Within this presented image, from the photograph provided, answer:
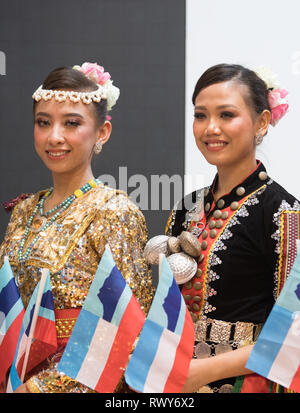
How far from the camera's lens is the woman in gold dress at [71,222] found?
1.79 meters

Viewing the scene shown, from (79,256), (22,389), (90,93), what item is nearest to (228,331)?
(79,256)

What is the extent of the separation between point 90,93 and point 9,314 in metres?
0.73

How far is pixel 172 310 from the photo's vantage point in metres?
1.60

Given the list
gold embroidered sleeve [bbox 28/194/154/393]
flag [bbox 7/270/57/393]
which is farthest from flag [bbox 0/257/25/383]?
gold embroidered sleeve [bbox 28/194/154/393]

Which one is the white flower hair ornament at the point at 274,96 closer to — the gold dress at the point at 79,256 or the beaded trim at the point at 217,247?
the beaded trim at the point at 217,247

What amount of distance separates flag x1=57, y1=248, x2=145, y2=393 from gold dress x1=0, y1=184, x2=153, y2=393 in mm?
119

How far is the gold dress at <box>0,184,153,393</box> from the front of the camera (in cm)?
179

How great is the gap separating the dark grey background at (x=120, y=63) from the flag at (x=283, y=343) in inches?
43.2

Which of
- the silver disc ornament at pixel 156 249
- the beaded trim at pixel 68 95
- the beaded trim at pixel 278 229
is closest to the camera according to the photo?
the beaded trim at pixel 278 229

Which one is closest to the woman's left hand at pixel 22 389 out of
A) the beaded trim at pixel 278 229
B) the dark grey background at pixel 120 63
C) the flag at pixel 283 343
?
the flag at pixel 283 343

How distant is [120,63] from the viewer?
8.40ft

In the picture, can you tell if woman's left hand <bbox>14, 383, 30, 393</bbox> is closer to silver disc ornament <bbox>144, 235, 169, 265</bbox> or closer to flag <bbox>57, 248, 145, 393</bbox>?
flag <bbox>57, 248, 145, 393</bbox>

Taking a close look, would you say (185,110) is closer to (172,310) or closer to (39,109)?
(39,109)
